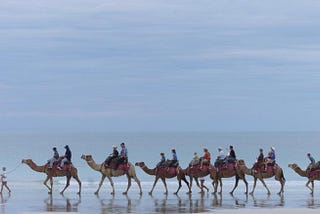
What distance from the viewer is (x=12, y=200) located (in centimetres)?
3612

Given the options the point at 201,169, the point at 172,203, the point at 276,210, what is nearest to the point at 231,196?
the point at 201,169

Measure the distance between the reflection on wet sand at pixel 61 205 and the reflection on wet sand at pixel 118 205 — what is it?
1.03 meters

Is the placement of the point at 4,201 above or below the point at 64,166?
below

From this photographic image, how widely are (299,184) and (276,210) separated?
18.0 metres

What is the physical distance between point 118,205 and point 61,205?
216 centimetres

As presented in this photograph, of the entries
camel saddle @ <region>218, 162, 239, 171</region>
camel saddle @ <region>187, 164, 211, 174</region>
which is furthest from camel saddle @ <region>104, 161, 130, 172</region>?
camel saddle @ <region>218, 162, 239, 171</region>

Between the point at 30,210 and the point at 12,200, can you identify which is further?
the point at 12,200

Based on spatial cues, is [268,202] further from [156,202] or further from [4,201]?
[4,201]

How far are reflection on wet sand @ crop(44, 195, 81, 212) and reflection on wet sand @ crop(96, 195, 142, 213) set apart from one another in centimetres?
103

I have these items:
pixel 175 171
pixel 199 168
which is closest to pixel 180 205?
pixel 175 171

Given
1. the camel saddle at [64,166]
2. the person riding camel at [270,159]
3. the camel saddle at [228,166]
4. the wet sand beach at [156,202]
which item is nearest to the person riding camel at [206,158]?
the camel saddle at [228,166]

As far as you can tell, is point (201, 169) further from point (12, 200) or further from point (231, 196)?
point (12, 200)

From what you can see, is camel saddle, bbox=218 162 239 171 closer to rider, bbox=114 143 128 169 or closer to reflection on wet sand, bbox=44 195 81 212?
rider, bbox=114 143 128 169

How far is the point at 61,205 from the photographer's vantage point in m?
33.9
